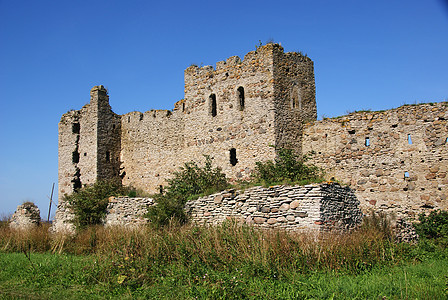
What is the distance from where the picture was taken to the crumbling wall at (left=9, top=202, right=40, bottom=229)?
68.1 ft

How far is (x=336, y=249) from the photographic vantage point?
10.1m

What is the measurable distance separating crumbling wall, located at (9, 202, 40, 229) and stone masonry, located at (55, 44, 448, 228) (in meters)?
2.32

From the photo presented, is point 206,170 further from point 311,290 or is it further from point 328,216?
point 311,290

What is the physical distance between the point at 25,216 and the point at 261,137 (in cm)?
1258

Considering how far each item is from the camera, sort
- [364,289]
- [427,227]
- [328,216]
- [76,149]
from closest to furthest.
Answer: [364,289], [328,216], [427,227], [76,149]

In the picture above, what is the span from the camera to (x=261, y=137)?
57.7ft

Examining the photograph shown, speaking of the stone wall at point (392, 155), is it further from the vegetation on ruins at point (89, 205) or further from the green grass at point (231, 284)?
the vegetation on ruins at point (89, 205)

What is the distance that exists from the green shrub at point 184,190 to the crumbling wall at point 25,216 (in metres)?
8.12

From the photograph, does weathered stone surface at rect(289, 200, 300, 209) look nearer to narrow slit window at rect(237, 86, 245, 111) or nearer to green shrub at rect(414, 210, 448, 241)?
green shrub at rect(414, 210, 448, 241)

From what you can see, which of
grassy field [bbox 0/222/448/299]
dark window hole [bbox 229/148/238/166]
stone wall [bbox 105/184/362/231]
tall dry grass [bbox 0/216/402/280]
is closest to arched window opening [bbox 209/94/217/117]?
dark window hole [bbox 229/148/238/166]

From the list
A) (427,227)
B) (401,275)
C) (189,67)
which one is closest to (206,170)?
(189,67)

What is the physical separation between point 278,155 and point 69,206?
955 cm

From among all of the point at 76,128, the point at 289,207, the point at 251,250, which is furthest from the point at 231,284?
the point at 76,128

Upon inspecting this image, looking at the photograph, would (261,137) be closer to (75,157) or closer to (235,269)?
(235,269)
